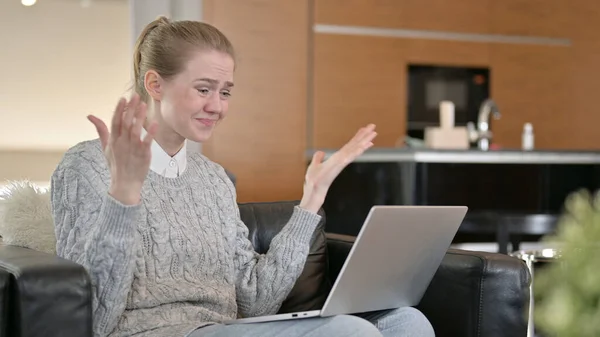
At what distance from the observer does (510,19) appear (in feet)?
23.6

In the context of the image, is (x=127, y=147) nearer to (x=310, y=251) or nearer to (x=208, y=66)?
(x=208, y=66)

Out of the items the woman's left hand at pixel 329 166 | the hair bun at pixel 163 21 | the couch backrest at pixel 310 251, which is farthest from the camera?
the couch backrest at pixel 310 251

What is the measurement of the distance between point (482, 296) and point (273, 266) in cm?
50

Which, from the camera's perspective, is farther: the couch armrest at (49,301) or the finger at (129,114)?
the couch armrest at (49,301)

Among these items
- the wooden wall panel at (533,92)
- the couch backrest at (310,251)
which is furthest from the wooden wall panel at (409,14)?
the couch backrest at (310,251)

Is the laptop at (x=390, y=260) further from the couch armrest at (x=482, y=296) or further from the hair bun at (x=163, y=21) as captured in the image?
the hair bun at (x=163, y=21)

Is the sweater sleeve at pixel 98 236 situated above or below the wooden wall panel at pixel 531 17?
below

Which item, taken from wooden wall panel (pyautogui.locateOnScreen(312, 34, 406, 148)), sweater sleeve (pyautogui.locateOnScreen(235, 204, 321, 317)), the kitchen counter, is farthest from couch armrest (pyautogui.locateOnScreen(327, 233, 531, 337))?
wooden wall panel (pyautogui.locateOnScreen(312, 34, 406, 148))

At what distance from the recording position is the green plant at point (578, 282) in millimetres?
508

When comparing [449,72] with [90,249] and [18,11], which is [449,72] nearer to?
[18,11]

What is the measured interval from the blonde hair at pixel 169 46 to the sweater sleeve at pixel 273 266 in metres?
0.41

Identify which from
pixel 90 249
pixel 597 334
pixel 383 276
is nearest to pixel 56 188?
pixel 90 249

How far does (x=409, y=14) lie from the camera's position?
6.79 meters

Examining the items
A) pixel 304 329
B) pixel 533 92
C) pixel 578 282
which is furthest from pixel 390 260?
pixel 533 92
